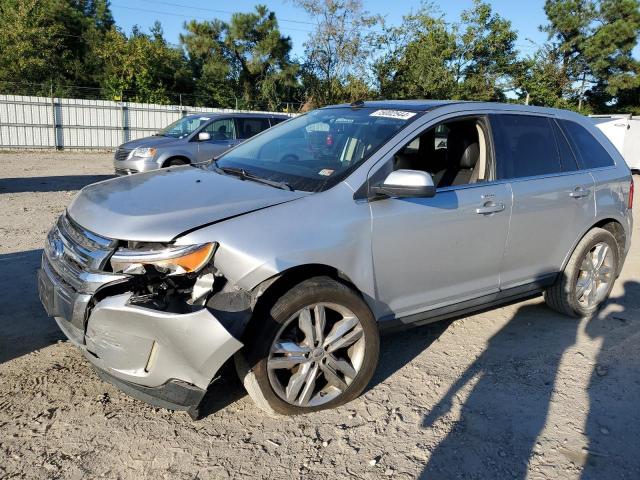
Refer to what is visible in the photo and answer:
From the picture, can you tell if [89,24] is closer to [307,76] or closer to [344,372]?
[307,76]

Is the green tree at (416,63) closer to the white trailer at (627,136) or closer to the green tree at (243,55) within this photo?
the white trailer at (627,136)

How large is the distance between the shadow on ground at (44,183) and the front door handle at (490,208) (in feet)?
30.4

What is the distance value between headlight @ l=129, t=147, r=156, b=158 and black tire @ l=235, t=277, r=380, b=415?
8991 mm

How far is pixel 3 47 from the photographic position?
92.8ft

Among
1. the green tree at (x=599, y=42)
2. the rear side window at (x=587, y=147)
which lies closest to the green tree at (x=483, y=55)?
the green tree at (x=599, y=42)

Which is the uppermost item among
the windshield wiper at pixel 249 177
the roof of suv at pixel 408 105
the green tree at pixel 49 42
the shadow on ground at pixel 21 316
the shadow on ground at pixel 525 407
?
the green tree at pixel 49 42

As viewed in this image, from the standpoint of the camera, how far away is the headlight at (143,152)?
1106cm

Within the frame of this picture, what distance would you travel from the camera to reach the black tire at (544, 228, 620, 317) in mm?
4598

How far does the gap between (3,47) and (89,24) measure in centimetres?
772

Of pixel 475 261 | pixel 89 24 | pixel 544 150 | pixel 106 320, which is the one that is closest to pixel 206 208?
pixel 106 320

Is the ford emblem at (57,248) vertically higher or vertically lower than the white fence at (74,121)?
higher

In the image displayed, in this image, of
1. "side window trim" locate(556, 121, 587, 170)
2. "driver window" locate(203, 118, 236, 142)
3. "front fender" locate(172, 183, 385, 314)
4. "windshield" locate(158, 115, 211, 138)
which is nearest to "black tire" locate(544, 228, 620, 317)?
"side window trim" locate(556, 121, 587, 170)

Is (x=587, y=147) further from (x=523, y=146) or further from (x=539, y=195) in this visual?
(x=539, y=195)

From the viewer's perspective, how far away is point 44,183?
38.1 feet
